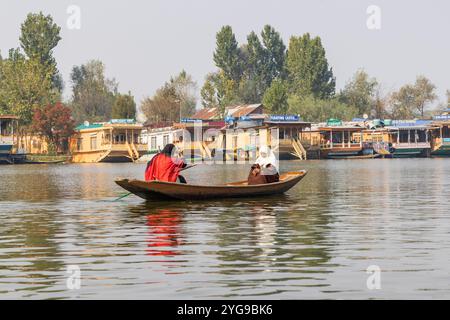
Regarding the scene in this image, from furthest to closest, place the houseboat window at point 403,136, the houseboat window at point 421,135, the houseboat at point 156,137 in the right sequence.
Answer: the houseboat window at point 421,135, the houseboat window at point 403,136, the houseboat at point 156,137

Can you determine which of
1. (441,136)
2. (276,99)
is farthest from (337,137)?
(441,136)

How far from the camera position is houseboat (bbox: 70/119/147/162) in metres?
117

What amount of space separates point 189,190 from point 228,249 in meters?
12.2

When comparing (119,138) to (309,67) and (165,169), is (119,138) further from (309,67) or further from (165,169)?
(165,169)

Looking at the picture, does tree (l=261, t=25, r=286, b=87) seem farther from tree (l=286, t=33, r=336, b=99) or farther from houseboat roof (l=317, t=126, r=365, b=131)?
houseboat roof (l=317, t=126, r=365, b=131)

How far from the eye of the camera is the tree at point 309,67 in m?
142

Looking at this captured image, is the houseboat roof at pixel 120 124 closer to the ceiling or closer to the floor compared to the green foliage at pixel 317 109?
closer to the floor

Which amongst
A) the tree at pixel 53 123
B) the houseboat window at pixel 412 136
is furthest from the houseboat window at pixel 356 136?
the tree at pixel 53 123

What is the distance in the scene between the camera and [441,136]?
5069 inches

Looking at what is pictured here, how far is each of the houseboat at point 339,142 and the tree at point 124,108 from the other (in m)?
26.4

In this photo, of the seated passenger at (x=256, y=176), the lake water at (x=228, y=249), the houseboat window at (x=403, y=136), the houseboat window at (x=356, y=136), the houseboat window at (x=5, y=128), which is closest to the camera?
the lake water at (x=228, y=249)

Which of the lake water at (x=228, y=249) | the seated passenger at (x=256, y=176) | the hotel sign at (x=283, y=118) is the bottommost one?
the lake water at (x=228, y=249)

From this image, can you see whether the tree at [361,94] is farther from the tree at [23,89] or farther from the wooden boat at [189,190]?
the wooden boat at [189,190]

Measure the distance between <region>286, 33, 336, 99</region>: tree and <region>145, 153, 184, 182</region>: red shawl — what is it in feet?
369
